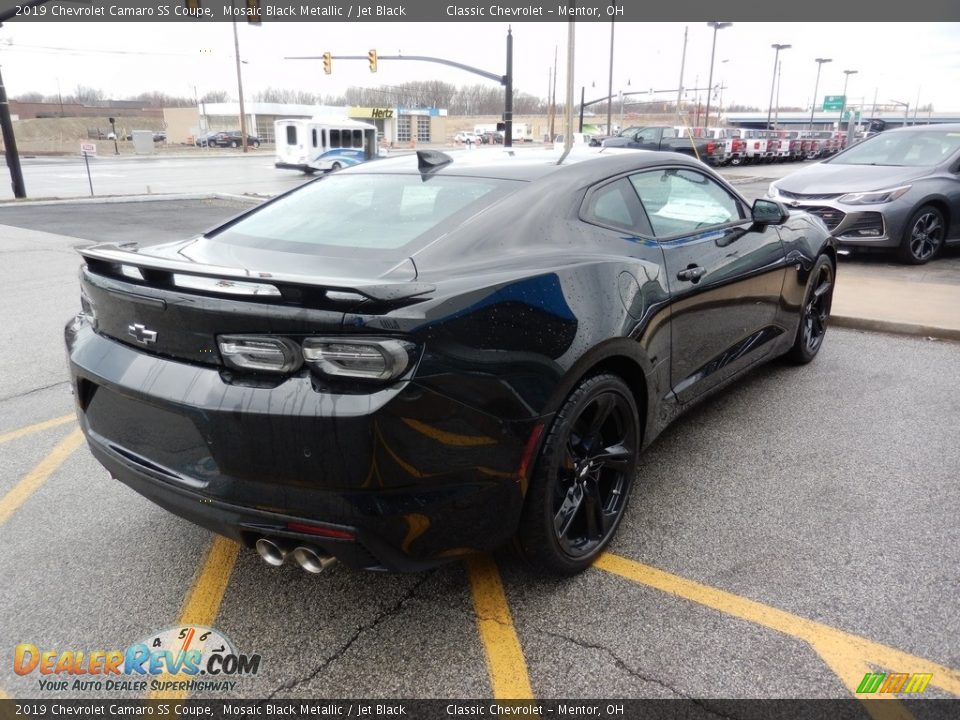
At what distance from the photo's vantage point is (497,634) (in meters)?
2.49

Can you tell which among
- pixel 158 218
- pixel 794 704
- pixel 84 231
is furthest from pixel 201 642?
pixel 158 218

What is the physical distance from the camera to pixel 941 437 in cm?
404

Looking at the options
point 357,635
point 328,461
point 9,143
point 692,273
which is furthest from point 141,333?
point 9,143

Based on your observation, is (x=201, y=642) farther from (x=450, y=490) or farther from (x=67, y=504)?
(x=67, y=504)

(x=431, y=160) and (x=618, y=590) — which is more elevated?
(x=431, y=160)

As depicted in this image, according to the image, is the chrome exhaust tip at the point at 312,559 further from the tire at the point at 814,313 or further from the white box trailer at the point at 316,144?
the white box trailer at the point at 316,144

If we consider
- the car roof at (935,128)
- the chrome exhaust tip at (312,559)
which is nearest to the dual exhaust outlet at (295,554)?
the chrome exhaust tip at (312,559)

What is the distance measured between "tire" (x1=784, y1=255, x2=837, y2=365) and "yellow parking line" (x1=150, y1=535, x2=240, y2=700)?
12.6 ft

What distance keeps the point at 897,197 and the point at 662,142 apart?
68.9 ft

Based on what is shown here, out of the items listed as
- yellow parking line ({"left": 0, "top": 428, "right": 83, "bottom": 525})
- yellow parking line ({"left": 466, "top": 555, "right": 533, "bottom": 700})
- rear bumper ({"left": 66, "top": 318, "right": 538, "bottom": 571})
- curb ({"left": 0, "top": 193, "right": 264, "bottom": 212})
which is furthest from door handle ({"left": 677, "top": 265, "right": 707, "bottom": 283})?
curb ({"left": 0, "top": 193, "right": 264, "bottom": 212})

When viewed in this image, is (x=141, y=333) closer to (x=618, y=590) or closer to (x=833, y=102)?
(x=618, y=590)

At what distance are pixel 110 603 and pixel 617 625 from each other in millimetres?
1820

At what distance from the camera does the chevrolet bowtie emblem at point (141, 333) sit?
7.54 feet
